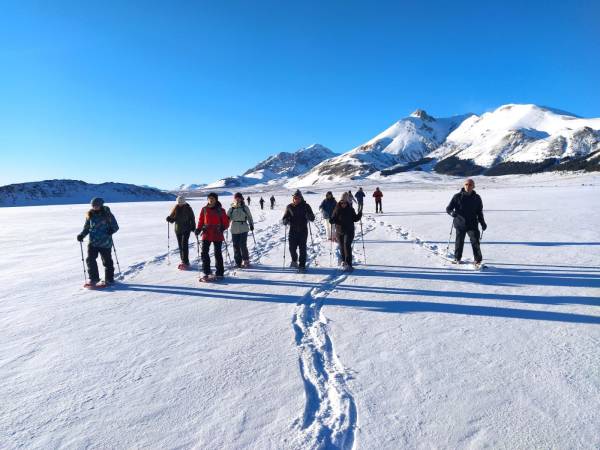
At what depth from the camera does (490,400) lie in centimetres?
334

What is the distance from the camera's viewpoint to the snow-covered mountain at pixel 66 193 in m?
99.8

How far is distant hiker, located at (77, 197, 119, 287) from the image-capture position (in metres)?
7.62

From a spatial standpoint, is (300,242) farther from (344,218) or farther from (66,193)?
(66,193)

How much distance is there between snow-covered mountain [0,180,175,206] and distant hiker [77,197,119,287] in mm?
104006

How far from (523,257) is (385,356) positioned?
7.04m

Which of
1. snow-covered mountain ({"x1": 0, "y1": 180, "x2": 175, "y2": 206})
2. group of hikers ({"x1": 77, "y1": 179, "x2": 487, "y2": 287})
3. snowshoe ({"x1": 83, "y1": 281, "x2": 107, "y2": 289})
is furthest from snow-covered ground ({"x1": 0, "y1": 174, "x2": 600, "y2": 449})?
snow-covered mountain ({"x1": 0, "y1": 180, "x2": 175, "y2": 206})

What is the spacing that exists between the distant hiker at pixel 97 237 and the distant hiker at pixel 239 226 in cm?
264

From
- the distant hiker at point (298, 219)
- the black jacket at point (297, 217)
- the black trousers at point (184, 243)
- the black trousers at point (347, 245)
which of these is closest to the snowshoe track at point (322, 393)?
the black trousers at point (347, 245)

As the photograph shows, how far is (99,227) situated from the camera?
7.68m

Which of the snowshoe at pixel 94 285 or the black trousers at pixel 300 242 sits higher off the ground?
the black trousers at pixel 300 242

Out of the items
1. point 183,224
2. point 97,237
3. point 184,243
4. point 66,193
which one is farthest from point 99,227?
point 66,193

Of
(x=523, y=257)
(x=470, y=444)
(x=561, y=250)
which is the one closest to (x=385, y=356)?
(x=470, y=444)

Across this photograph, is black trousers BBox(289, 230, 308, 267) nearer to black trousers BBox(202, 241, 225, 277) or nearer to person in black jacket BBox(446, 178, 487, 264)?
black trousers BBox(202, 241, 225, 277)

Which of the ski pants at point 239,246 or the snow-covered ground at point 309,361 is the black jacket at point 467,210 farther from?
the ski pants at point 239,246
